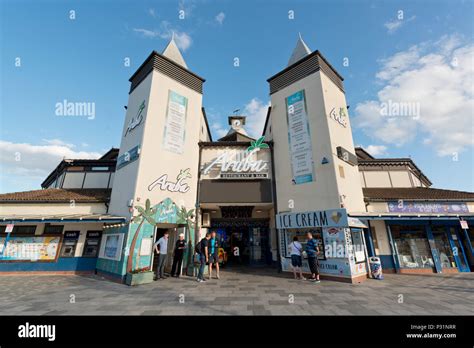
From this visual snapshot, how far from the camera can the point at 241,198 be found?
12.3 metres

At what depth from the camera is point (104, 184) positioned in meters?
14.7

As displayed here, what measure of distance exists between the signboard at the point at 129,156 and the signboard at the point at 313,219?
864 centimetres

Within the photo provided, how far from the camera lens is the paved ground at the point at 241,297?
17.9 ft

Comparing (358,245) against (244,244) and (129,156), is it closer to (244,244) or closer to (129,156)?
(244,244)

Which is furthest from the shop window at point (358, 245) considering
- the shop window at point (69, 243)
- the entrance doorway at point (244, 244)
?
the shop window at point (69, 243)

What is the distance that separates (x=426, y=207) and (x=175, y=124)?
16.1m

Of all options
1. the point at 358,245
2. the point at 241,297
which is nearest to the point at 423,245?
the point at 358,245

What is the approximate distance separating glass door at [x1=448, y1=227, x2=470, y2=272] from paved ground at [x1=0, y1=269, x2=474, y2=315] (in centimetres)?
319

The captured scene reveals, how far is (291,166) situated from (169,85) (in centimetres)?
898

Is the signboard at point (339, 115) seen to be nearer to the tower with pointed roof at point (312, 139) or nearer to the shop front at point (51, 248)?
the tower with pointed roof at point (312, 139)

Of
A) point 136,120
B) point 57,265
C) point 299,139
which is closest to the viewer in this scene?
point 57,265

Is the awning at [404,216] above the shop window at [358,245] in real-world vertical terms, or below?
above

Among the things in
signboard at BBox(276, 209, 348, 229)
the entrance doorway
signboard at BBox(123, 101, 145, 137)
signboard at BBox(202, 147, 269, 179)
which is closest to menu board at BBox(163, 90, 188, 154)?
signboard at BBox(123, 101, 145, 137)
